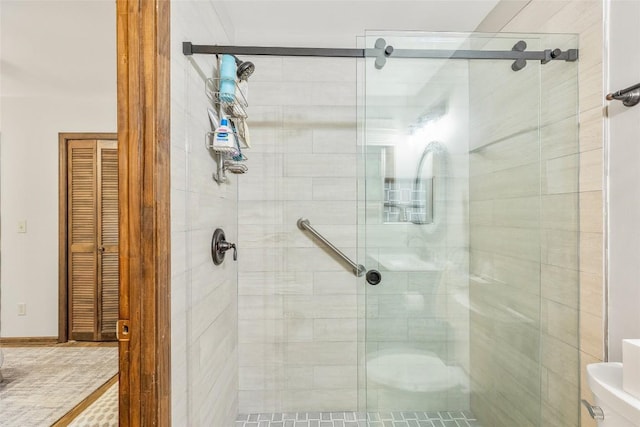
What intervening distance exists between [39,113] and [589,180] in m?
2.33

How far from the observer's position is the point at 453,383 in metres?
1.44

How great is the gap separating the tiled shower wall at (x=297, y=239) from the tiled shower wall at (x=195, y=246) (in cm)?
25

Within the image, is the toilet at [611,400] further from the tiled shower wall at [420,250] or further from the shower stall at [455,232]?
the tiled shower wall at [420,250]

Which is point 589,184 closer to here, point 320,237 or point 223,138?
point 320,237

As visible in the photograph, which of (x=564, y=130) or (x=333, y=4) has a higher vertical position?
(x=333, y=4)

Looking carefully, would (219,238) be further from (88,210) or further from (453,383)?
(453,383)

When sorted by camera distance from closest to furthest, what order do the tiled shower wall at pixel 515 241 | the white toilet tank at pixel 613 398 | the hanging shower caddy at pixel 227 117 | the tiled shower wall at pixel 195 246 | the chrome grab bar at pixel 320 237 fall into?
the white toilet tank at pixel 613 398, the tiled shower wall at pixel 195 246, the tiled shower wall at pixel 515 241, the hanging shower caddy at pixel 227 117, the chrome grab bar at pixel 320 237

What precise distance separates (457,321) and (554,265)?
1.52 ft

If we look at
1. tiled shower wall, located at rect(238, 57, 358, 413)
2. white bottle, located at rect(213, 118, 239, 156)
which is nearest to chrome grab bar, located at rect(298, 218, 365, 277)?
tiled shower wall, located at rect(238, 57, 358, 413)

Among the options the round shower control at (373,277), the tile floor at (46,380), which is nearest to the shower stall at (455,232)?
the round shower control at (373,277)

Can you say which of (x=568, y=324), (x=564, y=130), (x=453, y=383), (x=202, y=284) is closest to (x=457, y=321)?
(x=453, y=383)

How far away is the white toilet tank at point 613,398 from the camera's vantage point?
80 centimetres

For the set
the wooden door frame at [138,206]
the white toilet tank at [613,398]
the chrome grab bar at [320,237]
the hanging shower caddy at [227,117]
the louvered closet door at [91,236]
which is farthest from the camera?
the chrome grab bar at [320,237]

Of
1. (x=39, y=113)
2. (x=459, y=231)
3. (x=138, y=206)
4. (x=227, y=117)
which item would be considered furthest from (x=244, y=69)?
(x=459, y=231)
